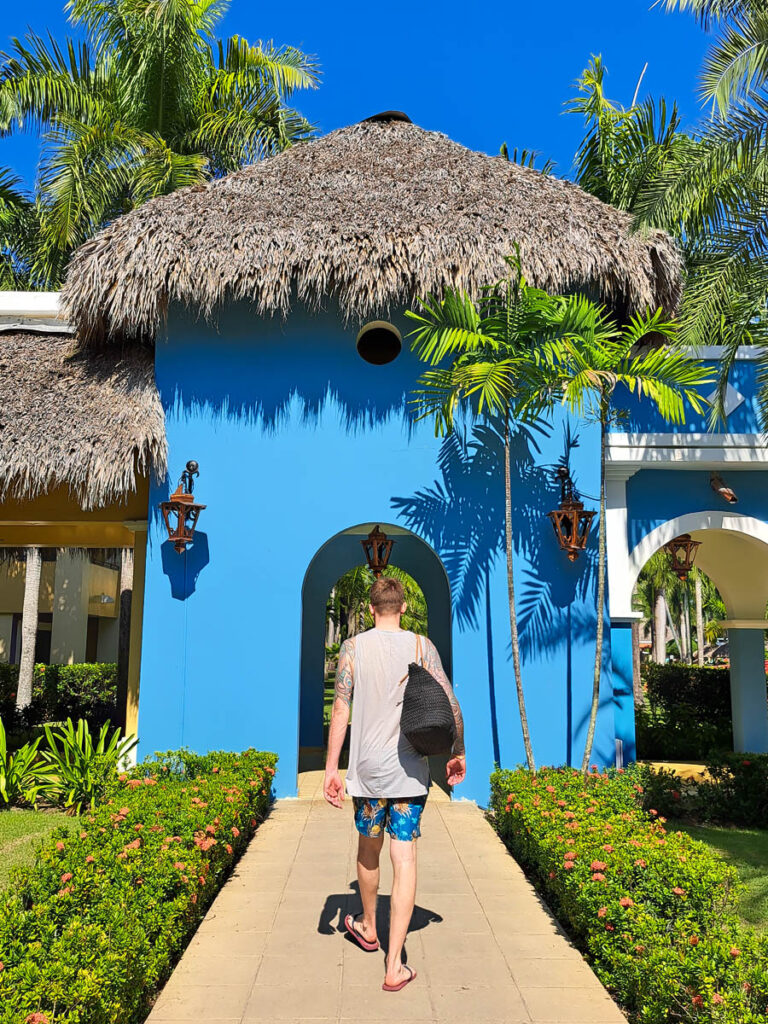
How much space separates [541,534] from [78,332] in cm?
508

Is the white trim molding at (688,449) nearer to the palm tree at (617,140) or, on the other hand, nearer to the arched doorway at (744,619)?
the arched doorway at (744,619)

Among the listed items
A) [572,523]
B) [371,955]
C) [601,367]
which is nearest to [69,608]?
[572,523]

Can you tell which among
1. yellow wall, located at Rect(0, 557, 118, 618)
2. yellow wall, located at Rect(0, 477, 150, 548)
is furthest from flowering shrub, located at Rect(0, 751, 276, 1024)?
yellow wall, located at Rect(0, 557, 118, 618)

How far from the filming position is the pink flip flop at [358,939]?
390cm

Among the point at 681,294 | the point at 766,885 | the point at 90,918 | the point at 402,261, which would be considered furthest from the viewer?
the point at 681,294

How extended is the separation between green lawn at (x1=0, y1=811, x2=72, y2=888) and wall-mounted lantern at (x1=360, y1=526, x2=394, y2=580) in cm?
370

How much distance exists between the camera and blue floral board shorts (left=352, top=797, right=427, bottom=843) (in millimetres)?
3584

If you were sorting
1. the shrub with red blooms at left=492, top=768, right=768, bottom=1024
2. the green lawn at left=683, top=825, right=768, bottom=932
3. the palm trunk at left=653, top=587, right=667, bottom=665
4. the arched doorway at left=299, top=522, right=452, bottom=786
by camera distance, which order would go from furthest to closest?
the palm trunk at left=653, top=587, right=667, bottom=665
the arched doorway at left=299, top=522, right=452, bottom=786
the green lawn at left=683, top=825, right=768, bottom=932
the shrub with red blooms at left=492, top=768, right=768, bottom=1024

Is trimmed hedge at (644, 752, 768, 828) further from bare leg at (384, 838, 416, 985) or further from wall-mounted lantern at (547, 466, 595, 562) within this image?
bare leg at (384, 838, 416, 985)

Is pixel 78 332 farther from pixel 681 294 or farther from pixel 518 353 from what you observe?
pixel 681 294

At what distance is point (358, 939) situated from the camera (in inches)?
156

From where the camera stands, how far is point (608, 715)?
7.54 meters

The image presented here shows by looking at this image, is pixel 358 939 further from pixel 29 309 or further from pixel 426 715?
pixel 29 309

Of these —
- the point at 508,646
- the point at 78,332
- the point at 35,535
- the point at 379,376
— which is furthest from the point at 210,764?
the point at 35,535
